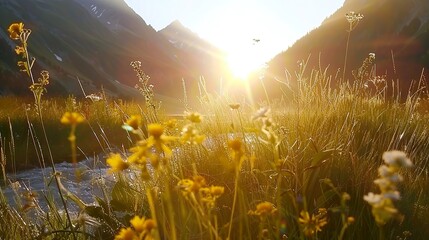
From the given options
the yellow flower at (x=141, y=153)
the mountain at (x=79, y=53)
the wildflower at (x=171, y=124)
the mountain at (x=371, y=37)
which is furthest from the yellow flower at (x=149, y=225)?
the mountain at (x=79, y=53)

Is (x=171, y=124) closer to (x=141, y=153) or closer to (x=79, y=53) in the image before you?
(x=141, y=153)

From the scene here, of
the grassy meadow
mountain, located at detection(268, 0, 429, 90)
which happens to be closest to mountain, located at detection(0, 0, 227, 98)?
mountain, located at detection(268, 0, 429, 90)

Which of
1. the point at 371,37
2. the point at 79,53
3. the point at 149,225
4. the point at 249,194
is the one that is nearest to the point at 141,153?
the point at 149,225

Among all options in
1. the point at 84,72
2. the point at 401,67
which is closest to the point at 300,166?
the point at 401,67

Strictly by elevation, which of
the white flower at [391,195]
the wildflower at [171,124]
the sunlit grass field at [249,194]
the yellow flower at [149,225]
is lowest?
the sunlit grass field at [249,194]

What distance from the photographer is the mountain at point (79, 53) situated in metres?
58.9

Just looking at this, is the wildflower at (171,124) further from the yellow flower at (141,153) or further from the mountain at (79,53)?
the mountain at (79,53)

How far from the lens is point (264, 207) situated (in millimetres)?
1427

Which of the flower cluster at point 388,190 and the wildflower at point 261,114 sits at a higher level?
the wildflower at point 261,114

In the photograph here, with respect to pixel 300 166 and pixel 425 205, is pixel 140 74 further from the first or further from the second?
pixel 425 205

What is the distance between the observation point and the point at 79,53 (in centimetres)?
9081

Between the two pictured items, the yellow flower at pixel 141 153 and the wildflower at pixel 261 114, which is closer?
the yellow flower at pixel 141 153

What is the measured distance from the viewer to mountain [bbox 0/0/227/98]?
58.9 meters

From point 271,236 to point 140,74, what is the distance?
202 cm
